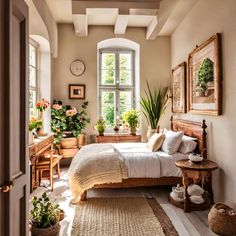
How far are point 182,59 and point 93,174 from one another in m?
3.05

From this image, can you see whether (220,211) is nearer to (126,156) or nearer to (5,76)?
(126,156)

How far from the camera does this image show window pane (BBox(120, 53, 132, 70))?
247 inches

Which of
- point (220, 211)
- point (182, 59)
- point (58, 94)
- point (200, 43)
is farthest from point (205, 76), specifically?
point (58, 94)

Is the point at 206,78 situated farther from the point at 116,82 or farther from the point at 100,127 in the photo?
the point at 116,82

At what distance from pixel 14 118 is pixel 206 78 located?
292cm

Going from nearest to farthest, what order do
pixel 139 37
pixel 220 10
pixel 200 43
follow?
pixel 220 10
pixel 200 43
pixel 139 37

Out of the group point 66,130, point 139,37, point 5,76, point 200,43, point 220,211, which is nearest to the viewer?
point 5,76

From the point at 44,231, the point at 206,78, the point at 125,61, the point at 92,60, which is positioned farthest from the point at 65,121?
the point at 44,231

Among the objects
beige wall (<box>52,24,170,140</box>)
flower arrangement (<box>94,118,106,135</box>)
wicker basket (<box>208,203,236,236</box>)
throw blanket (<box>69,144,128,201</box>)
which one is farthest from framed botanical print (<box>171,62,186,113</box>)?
wicker basket (<box>208,203,236,236</box>)

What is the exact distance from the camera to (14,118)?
5.28ft

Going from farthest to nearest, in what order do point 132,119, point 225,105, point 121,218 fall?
point 132,119
point 225,105
point 121,218

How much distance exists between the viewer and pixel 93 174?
11.2ft

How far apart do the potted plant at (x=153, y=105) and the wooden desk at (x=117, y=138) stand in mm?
319

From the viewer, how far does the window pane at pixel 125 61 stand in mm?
6281
